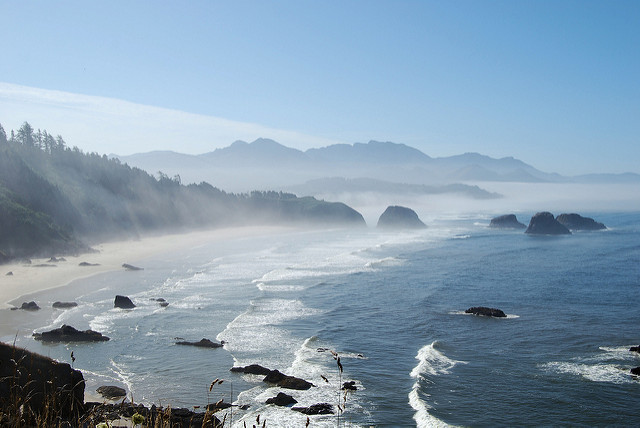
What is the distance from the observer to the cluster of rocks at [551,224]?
95.6 m

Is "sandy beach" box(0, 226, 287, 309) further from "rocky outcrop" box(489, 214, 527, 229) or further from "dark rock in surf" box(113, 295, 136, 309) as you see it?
"rocky outcrop" box(489, 214, 527, 229)

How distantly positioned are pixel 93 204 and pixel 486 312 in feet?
258

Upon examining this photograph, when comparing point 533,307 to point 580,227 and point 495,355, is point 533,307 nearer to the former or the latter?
point 495,355

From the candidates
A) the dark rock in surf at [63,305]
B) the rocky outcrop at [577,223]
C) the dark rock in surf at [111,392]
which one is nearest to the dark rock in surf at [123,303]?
the dark rock in surf at [63,305]

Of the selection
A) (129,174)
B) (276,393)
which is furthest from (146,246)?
(276,393)

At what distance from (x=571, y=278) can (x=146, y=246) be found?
61457 millimetres

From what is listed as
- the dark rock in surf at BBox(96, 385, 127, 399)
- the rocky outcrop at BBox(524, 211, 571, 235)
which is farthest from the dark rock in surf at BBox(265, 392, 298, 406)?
the rocky outcrop at BBox(524, 211, 571, 235)

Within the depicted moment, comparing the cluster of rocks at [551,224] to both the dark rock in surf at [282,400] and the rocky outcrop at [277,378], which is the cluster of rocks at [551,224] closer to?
the rocky outcrop at [277,378]

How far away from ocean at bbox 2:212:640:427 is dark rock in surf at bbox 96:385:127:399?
19.9 inches

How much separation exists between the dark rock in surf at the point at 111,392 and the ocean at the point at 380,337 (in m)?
0.51

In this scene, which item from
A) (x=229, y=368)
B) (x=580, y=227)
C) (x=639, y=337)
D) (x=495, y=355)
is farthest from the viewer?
(x=580, y=227)

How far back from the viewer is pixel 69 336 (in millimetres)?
27734

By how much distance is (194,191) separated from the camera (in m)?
134

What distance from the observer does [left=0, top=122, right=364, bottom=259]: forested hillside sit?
220 feet
